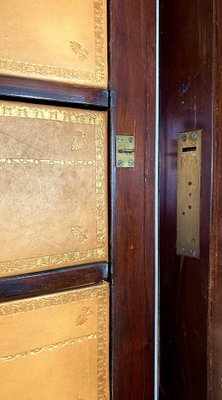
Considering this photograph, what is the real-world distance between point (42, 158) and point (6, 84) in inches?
6.8

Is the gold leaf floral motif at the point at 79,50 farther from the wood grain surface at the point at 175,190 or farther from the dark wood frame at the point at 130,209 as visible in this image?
the wood grain surface at the point at 175,190

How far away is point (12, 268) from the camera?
0.66 meters

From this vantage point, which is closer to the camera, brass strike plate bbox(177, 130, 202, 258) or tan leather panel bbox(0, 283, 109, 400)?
tan leather panel bbox(0, 283, 109, 400)

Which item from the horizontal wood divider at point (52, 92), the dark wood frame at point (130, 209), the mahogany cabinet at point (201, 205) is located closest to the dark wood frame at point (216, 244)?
the mahogany cabinet at point (201, 205)

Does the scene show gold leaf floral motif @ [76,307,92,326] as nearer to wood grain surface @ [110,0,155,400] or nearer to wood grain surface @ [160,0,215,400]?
wood grain surface @ [110,0,155,400]

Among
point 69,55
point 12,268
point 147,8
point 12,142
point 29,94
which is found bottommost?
point 12,268

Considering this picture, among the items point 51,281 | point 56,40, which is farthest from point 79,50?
point 51,281

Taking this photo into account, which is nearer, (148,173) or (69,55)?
(69,55)

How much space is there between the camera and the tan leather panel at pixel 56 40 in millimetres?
641

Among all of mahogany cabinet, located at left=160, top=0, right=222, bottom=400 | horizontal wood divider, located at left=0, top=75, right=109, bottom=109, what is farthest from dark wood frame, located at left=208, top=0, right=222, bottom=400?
horizontal wood divider, located at left=0, top=75, right=109, bottom=109

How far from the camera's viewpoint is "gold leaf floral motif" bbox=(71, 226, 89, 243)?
28.8 inches

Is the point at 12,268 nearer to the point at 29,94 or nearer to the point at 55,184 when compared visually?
the point at 55,184

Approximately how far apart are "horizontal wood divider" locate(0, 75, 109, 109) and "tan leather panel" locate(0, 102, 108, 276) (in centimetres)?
2

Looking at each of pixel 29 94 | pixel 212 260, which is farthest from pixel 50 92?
pixel 212 260
